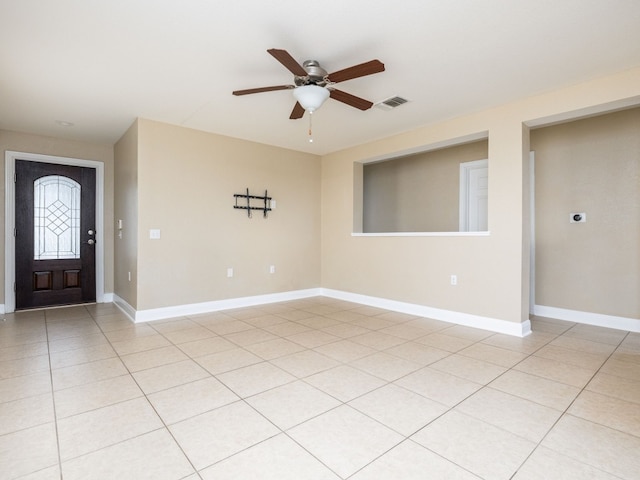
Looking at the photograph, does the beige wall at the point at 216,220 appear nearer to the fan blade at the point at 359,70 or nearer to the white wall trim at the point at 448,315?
the white wall trim at the point at 448,315

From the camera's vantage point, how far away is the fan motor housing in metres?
2.57

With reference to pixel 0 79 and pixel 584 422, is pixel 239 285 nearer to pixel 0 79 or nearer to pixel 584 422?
pixel 0 79

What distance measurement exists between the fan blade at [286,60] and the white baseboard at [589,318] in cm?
413

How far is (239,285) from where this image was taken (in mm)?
4902

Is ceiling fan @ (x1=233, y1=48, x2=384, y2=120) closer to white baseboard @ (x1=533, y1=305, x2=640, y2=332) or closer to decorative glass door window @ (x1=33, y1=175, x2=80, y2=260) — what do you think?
white baseboard @ (x1=533, y1=305, x2=640, y2=332)

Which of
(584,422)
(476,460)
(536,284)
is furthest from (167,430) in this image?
(536,284)

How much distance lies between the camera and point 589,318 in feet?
13.1

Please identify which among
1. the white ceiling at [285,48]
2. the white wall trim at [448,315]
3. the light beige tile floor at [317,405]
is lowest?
the light beige tile floor at [317,405]

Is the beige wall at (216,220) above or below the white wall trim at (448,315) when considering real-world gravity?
above

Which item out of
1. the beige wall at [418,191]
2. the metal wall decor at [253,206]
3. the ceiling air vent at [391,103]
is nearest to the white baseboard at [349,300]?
the metal wall decor at [253,206]

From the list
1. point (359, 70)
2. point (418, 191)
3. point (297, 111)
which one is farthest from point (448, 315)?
point (359, 70)

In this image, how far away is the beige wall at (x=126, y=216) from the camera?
4155mm

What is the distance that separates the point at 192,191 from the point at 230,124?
100 centimetres

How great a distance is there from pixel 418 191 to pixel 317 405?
4.35 metres
